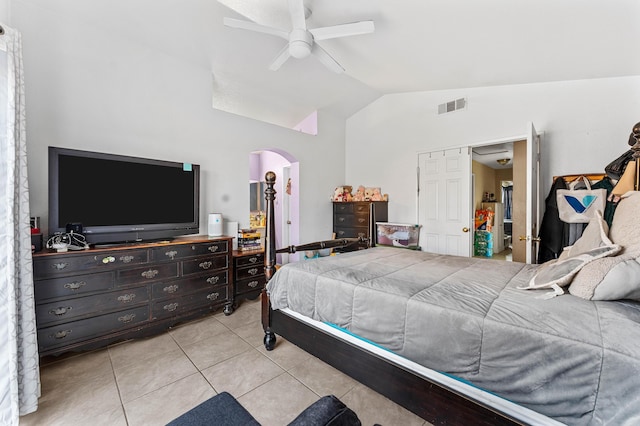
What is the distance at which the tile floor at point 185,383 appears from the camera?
159 centimetres

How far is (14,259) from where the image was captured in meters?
1.50

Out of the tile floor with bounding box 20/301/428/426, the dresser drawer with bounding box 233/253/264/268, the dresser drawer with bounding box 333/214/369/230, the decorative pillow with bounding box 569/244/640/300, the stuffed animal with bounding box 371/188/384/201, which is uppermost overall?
the stuffed animal with bounding box 371/188/384/201

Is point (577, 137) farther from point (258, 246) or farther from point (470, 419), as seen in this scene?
point (258, 246)

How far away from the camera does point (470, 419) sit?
1.18 m

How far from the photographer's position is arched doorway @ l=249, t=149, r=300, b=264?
4684 millimetres

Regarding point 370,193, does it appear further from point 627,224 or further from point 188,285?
point 627,224

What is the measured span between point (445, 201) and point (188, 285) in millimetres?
3614

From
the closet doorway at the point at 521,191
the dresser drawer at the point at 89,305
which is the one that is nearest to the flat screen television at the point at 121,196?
the dresser drawer at the point at 89,305

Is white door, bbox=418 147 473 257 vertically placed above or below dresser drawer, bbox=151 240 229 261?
above

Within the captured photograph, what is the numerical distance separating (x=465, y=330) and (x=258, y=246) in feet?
9.54

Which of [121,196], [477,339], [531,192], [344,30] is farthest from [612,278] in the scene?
[121,196]

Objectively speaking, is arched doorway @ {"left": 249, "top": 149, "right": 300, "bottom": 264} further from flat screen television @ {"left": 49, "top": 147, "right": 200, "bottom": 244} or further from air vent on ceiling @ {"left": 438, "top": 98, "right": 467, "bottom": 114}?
air vent on ceiling @ {"left": 438, "top": 98, "right": 467, "bottom": 114}

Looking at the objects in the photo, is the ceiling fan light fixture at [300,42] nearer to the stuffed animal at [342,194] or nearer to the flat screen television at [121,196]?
the flat screen television at [121,196]

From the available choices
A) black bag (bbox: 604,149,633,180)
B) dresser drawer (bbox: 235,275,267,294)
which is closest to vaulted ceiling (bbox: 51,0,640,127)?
black bag (bbox: 604,149,633,180)
